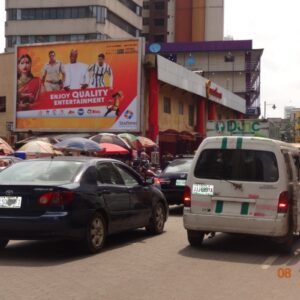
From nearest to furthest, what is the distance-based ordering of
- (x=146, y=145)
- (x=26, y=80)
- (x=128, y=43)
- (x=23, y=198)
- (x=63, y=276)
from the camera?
1. (x=63, y=276)
2. (x=23, y=198)
3. (x=146, y=145)
4. (x=128, y=43)
5. (x=26, y=80)

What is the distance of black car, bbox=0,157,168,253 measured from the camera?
313 inches

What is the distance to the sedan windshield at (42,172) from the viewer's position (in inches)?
332

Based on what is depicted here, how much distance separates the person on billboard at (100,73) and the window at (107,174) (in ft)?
67.5

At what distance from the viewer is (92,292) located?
20.4 ft

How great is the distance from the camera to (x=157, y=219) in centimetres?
1085

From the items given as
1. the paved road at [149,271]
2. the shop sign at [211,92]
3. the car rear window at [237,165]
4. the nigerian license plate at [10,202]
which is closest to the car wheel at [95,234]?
the paved road at [149,271]

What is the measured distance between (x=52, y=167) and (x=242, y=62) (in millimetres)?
67596

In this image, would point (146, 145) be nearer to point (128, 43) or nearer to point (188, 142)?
point (128, 43)

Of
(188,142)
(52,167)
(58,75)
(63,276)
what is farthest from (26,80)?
(63,276)

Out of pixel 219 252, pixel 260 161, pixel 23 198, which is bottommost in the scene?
pixel 219 252

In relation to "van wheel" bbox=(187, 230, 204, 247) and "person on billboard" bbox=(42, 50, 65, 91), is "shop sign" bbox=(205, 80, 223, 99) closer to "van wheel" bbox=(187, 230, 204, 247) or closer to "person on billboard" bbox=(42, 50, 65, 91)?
"person on billboard" bbox=(42, 50, 65, 91)

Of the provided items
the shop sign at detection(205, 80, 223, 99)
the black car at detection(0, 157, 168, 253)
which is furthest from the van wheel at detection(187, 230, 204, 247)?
the shop sign at detection(205, 80, 223, 99)

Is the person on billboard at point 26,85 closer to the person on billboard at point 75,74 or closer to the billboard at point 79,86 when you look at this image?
the billboard at point 79,86

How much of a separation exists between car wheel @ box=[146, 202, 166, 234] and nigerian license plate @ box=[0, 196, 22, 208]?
3216 millimetres
